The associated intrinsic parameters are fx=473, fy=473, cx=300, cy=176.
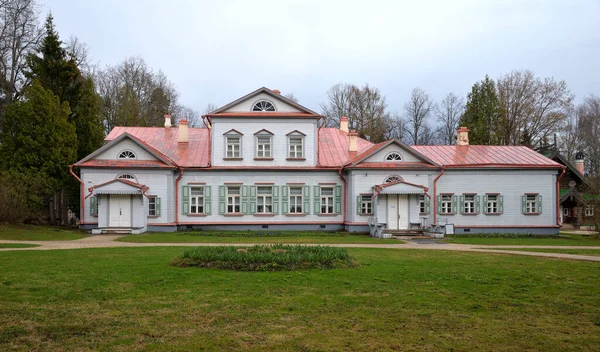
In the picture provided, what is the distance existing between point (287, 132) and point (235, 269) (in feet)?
58.8

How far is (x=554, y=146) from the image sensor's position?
50094 mm

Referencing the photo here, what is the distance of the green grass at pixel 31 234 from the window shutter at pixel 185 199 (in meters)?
5.74

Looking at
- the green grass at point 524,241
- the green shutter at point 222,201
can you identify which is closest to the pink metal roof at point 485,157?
the green grass at point 524,241

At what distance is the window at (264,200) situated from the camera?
29.4 meters

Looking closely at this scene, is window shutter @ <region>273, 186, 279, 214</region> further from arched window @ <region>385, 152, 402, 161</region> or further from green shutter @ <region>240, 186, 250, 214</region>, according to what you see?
arched window @ <region>385, 152, 402, 161</region>

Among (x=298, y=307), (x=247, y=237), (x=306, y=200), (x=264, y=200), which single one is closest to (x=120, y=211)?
(x=247, y=237)

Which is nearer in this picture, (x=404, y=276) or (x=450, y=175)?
(x=404, y=276)

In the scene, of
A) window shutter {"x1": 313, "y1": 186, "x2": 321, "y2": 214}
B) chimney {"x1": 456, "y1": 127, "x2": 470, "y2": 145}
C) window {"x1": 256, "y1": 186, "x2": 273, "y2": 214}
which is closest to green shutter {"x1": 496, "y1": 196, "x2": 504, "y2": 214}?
chimney {"x1": 456, "y1": 127, "x2": 470, "y2": 145}

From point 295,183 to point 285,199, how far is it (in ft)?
3.85

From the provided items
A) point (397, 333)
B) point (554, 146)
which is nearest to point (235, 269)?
point (397, 333)

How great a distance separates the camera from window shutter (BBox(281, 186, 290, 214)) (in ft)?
96.3

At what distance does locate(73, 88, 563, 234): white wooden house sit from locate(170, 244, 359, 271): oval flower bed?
1429 cm

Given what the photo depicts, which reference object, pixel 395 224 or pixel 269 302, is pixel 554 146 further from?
pixel 269 302

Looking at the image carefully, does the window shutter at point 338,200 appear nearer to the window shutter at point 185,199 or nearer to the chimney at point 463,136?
the window shutter at point 185,199
